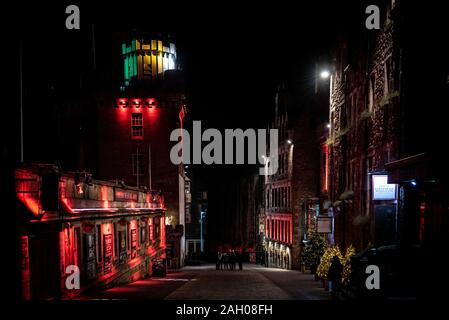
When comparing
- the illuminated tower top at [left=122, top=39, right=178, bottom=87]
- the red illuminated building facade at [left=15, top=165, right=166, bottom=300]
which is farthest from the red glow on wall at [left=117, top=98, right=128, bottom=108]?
the red illuminated building facade at [left=15, top=165, right=166, bottom=300]

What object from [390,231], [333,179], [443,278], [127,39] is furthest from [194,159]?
[443,278]

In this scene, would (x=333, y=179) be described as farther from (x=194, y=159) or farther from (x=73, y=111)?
(x=194, y=159)

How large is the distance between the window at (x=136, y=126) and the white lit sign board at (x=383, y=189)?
3090 cm

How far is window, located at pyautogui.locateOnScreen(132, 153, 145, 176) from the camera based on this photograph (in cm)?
4641

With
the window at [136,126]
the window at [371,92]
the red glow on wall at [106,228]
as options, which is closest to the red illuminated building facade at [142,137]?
the window at [136,126]

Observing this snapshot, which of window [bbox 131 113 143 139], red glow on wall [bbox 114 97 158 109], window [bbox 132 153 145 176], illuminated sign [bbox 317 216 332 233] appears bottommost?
illuminated sign [bbox 317 216 332 233]

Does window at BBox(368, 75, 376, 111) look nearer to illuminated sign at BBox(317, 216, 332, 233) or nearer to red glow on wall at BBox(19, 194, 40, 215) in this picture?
illuminated sign at BBox(317, 216, 332, 233)

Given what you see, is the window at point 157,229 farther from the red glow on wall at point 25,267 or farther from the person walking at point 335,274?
the red glow on wall at point 25,267

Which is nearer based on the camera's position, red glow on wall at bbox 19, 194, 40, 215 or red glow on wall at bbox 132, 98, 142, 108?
red glow on wall at bbox 19, 194, 40, 215

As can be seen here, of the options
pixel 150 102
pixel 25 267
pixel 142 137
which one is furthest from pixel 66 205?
pixel 150 102

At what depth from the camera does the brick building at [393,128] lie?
1711 centimetres

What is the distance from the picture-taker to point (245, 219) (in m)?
82.2

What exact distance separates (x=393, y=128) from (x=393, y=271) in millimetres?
6371

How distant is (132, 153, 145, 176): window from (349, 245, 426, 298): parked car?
103ft
